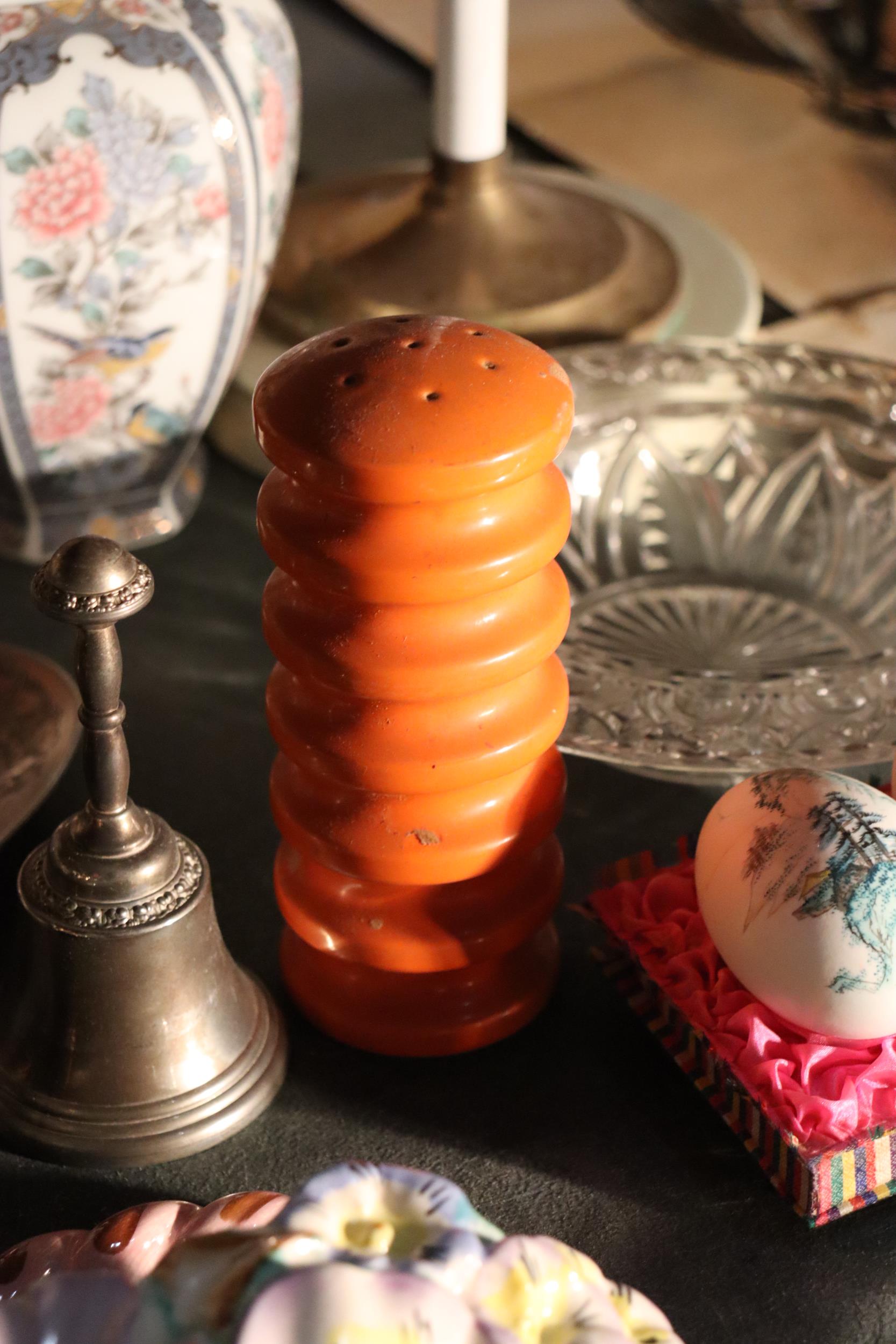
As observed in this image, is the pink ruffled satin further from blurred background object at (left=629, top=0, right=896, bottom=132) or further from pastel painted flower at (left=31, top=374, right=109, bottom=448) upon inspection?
blurred background object at (left=629, top=0, right=896, bottom=132)

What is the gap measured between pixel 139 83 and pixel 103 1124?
320mm

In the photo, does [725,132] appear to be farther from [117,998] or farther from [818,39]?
[117,998]

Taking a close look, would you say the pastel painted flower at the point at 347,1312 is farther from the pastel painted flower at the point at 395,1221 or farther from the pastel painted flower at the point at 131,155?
the pastel painted flower at the point at 131,155

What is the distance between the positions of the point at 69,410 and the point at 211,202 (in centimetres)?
9

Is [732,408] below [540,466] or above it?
below

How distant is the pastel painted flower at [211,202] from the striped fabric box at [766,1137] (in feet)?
0.87

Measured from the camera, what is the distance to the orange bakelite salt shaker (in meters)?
0.32

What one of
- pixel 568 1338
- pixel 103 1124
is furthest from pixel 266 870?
pixel 568 1338

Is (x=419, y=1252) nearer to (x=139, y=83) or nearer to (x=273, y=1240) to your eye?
(x=273, y=1240)

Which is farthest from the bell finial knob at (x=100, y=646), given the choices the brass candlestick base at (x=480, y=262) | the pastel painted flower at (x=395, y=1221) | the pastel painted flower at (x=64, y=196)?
the brass candlestick base at (x=480, y=262)

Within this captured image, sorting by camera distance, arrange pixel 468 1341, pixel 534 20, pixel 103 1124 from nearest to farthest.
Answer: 1. pixel 468 1341
2. pixel 103 1124
3. pixel 534 20

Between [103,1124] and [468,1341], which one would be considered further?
[103,1124]

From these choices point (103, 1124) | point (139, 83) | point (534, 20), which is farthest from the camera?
point (534, 20)

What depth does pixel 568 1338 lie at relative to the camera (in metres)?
0.27
